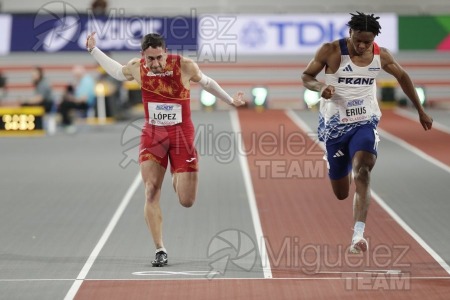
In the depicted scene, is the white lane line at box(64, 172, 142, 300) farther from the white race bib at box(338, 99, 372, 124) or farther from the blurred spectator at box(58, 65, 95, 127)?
the blurred spectator at box(58, 65, 95, 127)

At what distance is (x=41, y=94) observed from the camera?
25.8m

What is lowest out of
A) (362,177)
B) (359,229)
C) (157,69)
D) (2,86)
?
(2,86)

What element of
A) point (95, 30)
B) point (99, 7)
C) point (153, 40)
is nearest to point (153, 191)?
point (153, 40)

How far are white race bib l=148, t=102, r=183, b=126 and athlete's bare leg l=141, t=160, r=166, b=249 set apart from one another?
1.24ft

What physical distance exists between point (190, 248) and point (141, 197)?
409 centimetres

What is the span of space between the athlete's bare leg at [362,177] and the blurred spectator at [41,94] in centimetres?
1657

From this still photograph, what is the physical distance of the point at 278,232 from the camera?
11891 mm

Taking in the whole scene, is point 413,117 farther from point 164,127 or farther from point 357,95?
point 164,127

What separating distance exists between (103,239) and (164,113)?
2.28m

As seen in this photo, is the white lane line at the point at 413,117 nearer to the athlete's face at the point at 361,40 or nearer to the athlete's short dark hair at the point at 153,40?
the athlete's face at the point at 361,40

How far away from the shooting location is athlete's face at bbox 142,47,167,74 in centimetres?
952

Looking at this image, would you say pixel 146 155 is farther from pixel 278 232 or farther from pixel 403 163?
pixel 403 163

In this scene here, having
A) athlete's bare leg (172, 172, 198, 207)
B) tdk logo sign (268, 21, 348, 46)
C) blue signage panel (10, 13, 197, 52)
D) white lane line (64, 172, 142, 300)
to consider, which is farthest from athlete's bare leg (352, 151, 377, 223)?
tdk logo sign (268, 21, 348, 46)

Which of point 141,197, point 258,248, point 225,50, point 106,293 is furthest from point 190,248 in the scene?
point 225,50
